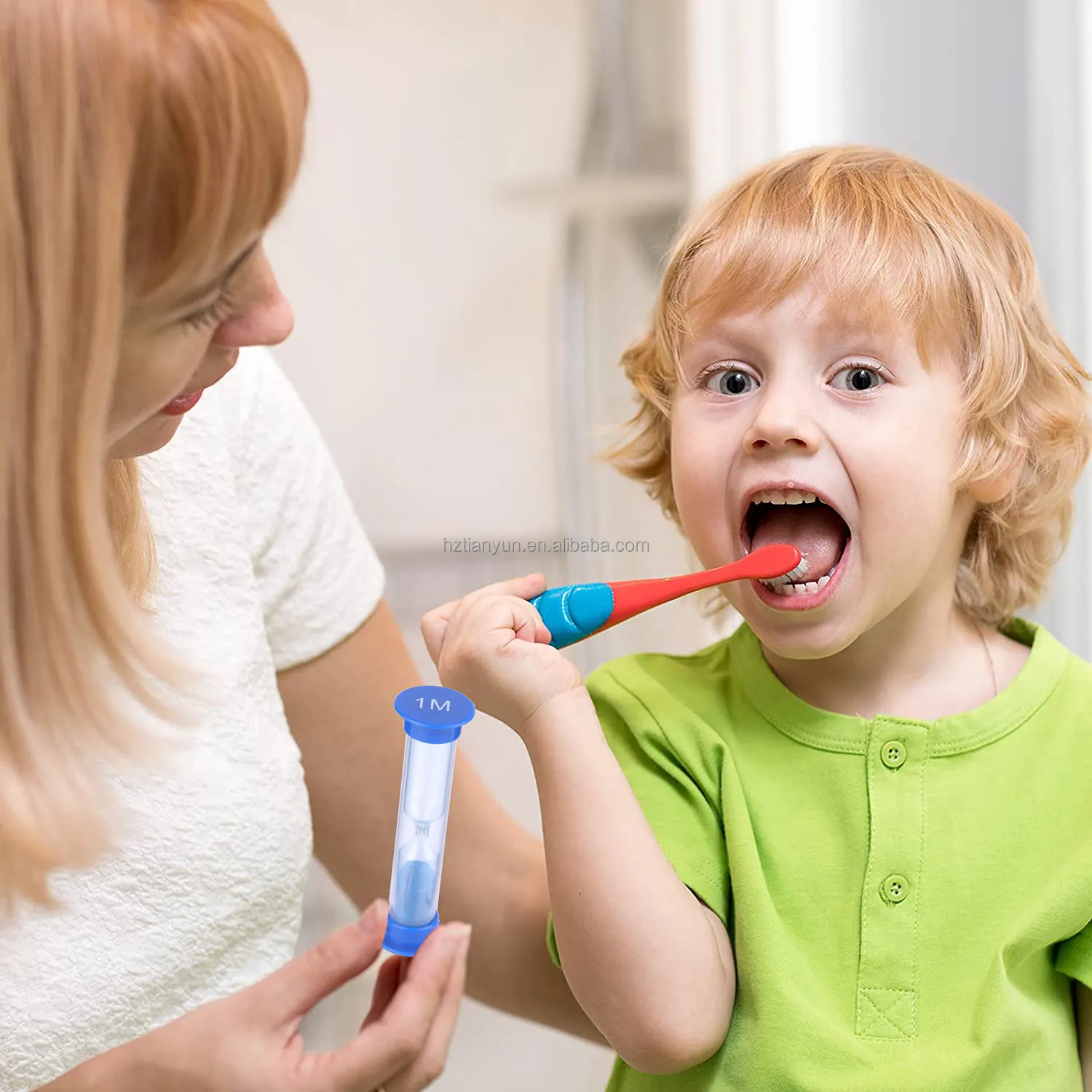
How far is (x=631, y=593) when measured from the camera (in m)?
0.63

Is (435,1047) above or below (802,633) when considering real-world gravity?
below

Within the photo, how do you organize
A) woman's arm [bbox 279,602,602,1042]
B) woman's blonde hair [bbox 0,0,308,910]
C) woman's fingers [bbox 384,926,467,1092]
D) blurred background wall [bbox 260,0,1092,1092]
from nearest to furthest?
woman's blonde hair [bbox 0,0,308,910]
woman's fingers [bbox 384,926,467,1092]
woman's arm [bbox 279,602,602,1042]
blurred background wall [bbox 260,0,1092,1092]

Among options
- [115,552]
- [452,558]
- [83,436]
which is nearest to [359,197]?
[452,558]

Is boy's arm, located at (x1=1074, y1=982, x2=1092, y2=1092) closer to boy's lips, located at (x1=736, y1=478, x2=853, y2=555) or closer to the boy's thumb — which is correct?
boy's lips, located at (x1=736, y1=478, x2=853, y2=555)

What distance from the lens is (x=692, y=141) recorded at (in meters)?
1.10

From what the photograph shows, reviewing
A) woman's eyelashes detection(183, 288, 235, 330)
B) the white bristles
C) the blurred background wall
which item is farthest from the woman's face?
the blurred background wall

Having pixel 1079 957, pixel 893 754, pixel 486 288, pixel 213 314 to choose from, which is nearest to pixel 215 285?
pixel 213 314

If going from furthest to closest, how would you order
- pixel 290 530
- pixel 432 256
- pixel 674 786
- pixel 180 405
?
pixel 432 256
pixel 290 530
pixel 674 786
pixel 180 405

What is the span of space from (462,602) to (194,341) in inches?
7.6

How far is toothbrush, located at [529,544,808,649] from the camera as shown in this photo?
0.62 metres

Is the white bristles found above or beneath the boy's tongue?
beneath

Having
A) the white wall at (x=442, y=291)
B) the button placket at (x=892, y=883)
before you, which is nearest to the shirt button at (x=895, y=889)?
the button placket at (x=892, y=883)

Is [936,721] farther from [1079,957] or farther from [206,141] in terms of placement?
[206,141]

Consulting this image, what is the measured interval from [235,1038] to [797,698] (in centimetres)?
32
